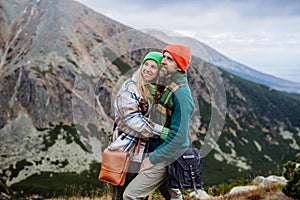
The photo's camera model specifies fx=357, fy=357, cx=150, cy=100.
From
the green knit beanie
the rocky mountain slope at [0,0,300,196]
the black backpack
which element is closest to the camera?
the green knit beanie

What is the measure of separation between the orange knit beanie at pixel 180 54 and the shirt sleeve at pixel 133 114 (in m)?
0.69

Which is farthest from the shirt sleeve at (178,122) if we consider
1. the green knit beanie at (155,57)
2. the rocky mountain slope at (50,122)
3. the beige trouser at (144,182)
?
the rocky mountain slope at (50,122)

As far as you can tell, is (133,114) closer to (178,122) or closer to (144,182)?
(178,122)

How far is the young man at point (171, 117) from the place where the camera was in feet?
15.5

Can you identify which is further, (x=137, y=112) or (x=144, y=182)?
(x=144, y=182)

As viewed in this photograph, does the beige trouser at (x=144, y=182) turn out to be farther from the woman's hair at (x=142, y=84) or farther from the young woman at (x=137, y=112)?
the woman's hair at (x=142, y=84)

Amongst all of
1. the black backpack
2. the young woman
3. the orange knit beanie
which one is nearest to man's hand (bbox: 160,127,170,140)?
the young woman

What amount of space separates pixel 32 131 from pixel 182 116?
127 meters

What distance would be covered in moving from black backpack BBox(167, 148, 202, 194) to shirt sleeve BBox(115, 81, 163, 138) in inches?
25.4

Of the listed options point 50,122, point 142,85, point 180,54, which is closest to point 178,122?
point 142,85

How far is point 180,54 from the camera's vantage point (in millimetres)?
4898

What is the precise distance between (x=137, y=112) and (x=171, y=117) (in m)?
0.52

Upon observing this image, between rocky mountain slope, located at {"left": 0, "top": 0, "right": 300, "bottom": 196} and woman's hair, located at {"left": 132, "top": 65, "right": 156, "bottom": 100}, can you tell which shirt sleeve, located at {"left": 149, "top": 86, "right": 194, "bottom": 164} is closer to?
woman's hair, located at {"left": 132, "top": 65, "right": 156, "bottom": 100}

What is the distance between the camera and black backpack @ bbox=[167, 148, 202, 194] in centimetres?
508
